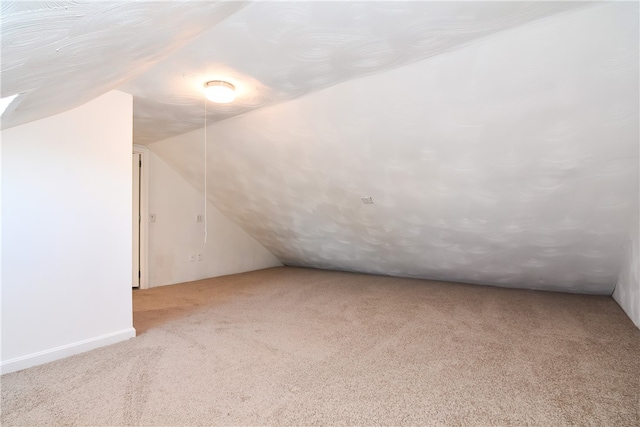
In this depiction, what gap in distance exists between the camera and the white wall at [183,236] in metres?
4.99

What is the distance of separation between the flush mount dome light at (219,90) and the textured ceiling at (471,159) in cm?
57

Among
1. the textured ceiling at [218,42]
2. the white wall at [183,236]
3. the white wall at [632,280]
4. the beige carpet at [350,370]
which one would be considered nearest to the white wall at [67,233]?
the beige carpet at [350,370]

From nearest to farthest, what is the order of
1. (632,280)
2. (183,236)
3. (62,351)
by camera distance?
(62,351) < (632,280) < (183,236)

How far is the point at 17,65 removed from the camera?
115 cm

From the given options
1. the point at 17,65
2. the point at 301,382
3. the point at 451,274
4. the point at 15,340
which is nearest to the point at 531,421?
the point at 301,382

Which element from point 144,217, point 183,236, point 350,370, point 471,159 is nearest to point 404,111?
point 471,159

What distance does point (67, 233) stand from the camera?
8.32 feet

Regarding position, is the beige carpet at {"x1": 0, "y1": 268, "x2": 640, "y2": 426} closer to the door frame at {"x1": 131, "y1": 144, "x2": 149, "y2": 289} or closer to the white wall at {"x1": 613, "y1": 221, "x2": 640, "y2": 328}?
the white wall at {"x1": 613, "y1": 221, "x2": 640, "y2": 328}

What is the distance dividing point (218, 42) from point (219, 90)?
62 cm

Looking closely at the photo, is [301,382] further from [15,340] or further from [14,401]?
[15,340]

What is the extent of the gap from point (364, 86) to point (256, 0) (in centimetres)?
118

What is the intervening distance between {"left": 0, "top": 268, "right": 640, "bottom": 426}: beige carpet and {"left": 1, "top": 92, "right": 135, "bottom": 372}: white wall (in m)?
0.21

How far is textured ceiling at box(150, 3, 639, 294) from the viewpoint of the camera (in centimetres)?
214

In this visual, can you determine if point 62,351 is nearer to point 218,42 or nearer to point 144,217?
point 218,42
